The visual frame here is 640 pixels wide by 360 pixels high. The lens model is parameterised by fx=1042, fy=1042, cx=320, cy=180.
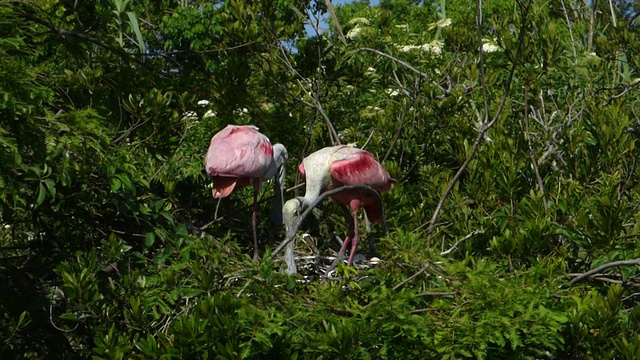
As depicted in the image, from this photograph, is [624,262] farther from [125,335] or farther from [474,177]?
[125,335]

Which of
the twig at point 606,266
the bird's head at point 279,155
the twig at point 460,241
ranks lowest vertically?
the twig at point 460,241

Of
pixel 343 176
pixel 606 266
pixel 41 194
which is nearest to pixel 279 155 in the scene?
pixel 343 176

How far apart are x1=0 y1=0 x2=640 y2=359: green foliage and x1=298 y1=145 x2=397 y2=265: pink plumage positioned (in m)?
0.32

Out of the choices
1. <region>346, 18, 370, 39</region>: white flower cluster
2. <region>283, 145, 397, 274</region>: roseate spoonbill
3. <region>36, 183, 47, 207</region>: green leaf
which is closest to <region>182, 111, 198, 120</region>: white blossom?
<region>283, 145, 397, 274</region>: roseate spoonbill

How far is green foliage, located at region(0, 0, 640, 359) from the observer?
445 cm

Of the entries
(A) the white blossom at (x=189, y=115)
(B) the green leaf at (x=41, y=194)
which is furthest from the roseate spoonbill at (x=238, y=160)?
(B) the green leaf at (x=41, y=194)

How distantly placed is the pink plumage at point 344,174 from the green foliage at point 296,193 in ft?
1.06

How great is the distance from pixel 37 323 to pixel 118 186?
3.45 feet

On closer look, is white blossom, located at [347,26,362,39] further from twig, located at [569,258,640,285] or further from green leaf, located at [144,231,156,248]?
twig, located at [569,258,640,285]

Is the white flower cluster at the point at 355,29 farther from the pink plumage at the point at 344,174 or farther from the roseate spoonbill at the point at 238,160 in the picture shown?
the roseate spoonbill at the point at 238,160

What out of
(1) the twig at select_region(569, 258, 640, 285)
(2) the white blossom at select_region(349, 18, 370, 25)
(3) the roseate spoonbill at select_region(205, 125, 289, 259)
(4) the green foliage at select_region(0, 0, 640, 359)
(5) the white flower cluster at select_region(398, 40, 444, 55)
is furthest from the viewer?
(2) the white blossom at select_region(349, 18, 370, 25)

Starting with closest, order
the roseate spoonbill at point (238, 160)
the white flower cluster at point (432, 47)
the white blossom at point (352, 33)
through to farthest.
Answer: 1. the roseate spoonbill at point (238, 160)
2. the white blossom at point (352, 33)
3. the white flower cluster at point (432, 47)

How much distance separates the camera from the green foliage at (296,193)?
445 cm

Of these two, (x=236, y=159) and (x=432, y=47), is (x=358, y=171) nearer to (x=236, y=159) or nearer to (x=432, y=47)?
(x=236, y=159)
